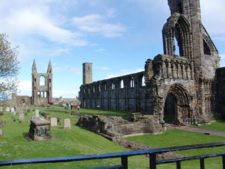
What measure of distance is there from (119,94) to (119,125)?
91.0 ft

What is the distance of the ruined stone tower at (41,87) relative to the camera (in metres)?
75.4

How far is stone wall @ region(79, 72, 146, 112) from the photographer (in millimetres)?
46641

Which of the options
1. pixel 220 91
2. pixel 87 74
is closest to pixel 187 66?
pixel 220 91

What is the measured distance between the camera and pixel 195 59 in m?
34.4

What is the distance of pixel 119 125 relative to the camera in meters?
25.1

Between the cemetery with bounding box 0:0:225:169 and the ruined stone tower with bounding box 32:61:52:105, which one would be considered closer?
the cemetery with bounding box 0:0:225:169

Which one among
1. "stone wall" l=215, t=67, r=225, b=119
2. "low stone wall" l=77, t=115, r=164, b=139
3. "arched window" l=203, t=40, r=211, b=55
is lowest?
"low stone wall" l=77, t=115, r=164, b=139

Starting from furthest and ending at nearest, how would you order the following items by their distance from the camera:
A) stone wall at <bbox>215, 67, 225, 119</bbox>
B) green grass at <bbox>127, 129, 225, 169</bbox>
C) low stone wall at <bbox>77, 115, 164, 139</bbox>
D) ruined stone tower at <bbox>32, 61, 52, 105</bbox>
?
ruined stone tower at <bbox>32, 61, 52, 105</bbox> → stone wall at <bbox>215, 67, 225, 119</bbox> → low stone wall at <bbox>77, 115, 164, 139</bbox> → green grass at <bbox>127, 129, 225, 169</bbox>

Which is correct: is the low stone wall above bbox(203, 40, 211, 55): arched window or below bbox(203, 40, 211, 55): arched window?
below

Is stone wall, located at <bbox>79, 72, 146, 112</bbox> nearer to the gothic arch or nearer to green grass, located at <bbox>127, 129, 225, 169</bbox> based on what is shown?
the gothic arch

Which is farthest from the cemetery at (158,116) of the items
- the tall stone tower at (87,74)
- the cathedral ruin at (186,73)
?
the tall stone tower at (87,74)

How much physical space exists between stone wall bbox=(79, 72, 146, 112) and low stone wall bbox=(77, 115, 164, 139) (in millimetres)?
17717

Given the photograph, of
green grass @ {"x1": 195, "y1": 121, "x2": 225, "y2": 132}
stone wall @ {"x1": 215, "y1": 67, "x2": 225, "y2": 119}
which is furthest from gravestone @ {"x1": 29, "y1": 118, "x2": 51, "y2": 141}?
stone wall @ {"x1": 215, "y1": 67, "x2": 225, "y2": 119}

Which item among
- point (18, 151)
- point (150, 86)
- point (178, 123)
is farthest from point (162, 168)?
point (178, 123)
